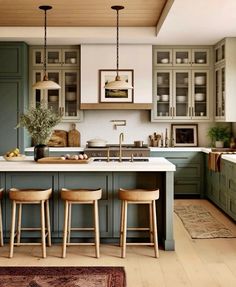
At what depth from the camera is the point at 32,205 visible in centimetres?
491

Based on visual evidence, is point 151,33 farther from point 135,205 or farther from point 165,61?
point 135,205

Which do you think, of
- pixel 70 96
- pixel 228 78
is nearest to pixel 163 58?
pixel 228 78

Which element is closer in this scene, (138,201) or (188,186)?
(138,201)

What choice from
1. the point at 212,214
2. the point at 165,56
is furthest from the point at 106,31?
the point at 212,214

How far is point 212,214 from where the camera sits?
21.6ft

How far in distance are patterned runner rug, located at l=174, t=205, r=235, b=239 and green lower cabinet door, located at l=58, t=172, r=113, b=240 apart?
3.56 ft

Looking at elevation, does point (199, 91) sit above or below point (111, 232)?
above

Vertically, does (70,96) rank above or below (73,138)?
above

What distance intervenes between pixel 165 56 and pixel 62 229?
13.5 ft

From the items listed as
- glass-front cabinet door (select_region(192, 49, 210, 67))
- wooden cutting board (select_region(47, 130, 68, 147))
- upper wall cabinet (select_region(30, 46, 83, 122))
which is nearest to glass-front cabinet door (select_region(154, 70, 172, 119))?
glass-front cabinet door (select_region(192, 49, 210, 67))

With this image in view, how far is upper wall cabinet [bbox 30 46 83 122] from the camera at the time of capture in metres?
7.88

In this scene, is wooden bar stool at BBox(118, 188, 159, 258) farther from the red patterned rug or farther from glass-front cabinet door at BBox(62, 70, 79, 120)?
glass-front cabinet door at BBox(62, 70, 79, 120)

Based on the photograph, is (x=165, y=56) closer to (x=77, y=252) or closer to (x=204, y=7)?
(x=204, y=7)

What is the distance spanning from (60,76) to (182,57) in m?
2.08
